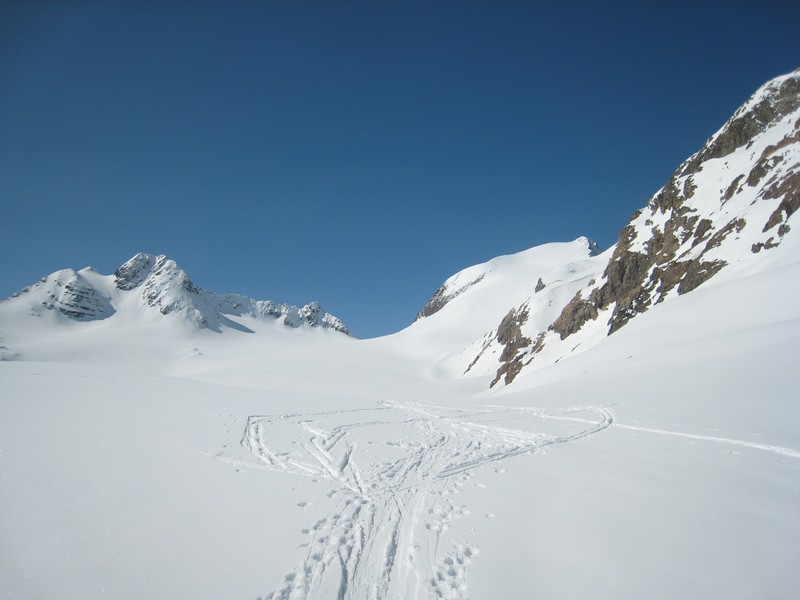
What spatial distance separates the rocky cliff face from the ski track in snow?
79.0 ft

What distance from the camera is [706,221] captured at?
32.2 metres

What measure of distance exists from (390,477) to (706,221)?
3877 cm

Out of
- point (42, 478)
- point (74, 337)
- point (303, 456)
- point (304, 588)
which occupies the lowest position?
point (304, 588)

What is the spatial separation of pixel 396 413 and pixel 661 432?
358 inches

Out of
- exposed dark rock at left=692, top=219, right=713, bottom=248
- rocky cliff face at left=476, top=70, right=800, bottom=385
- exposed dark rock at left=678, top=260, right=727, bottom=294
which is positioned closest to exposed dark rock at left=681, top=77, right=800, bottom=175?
rocky cliff face at left=476, top=70, right=800, bottom=385

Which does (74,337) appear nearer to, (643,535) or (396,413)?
(396,413)

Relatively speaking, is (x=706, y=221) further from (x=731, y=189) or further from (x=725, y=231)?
(x=731, y=189)

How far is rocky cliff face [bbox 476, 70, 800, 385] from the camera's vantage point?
26938 millimetres

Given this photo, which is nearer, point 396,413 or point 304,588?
point 304,588

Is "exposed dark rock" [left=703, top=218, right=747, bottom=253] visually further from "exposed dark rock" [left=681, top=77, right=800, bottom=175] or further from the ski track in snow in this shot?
the ski track in snow

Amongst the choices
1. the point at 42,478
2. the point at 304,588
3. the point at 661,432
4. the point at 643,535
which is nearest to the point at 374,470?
the point at 304,588

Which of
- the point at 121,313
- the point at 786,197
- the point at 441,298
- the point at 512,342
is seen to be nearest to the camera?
the point at 786,197

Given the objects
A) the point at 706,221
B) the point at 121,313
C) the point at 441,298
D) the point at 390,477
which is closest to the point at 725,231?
the point at 706,221

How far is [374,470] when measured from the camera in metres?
6.90
